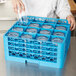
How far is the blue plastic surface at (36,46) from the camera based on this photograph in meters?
0.95

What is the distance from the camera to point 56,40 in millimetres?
968

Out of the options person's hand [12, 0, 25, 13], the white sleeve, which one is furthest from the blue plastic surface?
the white sleeve

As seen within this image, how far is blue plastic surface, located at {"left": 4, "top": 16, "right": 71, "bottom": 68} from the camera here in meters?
0.95

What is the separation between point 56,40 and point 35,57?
160mm

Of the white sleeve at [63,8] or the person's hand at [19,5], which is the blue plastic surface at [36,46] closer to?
the person's hand at [19,5]

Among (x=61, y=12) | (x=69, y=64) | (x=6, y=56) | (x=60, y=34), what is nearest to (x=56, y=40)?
(x=60, y=34)

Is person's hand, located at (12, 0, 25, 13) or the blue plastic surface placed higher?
person's hand, located at (12, 0, 25, 13)

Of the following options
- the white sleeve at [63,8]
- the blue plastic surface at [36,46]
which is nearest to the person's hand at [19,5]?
the blue plastic surface at [36,46]

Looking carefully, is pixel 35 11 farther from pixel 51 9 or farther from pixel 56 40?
pixel 56 40

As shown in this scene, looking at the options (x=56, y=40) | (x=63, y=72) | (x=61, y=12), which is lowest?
(x=63, y=72)

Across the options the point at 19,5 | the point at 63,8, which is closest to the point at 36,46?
the point at 19,5

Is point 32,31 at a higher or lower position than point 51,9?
lower

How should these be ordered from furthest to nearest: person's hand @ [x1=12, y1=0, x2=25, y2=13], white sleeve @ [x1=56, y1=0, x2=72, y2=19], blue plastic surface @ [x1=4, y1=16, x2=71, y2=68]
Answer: white sleeve @ [x1=56, y1=0, x2=72, y2=19]
person's hand @ [x1=12, y1=0, x2=25, y2=13]
blue plastic surface @ [x1=4, y1=16, x2=71, y2=68]

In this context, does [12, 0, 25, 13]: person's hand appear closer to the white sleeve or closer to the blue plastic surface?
the blue plastic surface
